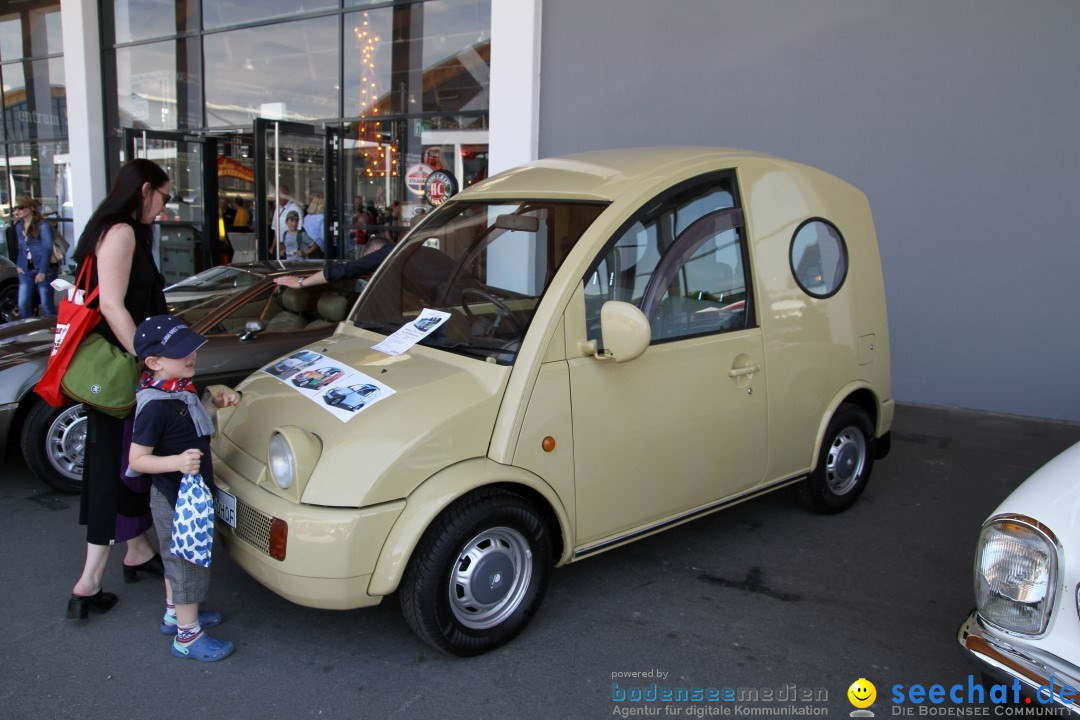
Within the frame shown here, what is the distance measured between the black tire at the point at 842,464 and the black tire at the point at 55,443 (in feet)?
14.3

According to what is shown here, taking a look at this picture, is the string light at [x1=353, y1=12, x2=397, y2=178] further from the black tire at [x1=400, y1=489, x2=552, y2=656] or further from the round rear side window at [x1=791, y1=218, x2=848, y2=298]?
the black tire at [x1=400, y1=489, x2=552, y2=656]

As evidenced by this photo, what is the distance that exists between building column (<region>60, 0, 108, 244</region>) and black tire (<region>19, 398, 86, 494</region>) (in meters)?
10.4

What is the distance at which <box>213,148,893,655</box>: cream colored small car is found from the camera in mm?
2904

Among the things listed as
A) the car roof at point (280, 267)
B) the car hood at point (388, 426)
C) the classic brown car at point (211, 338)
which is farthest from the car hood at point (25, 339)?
the car hood at point (388, 426)

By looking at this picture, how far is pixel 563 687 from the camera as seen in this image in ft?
9.94

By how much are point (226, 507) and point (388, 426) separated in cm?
81

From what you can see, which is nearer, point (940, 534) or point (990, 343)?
point (940, 534)

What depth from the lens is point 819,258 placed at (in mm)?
4289

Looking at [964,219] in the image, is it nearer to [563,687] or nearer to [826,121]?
[826,121]

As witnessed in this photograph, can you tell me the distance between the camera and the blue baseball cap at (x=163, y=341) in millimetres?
2955

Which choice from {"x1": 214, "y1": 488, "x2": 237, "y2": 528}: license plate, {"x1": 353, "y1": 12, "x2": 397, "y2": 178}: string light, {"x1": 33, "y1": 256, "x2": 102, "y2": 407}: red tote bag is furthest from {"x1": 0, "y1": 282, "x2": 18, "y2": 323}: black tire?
{"x1": 214, "y1": 488, "x2": 237, "y2": 528}: license plate

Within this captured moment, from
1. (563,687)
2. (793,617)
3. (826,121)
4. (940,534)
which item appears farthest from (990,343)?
(563,687)

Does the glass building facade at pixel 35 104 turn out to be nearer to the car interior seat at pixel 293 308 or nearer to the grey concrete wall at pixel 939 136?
the car interior seat at pixel 293 308

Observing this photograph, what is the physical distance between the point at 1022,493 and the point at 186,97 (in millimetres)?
14348
